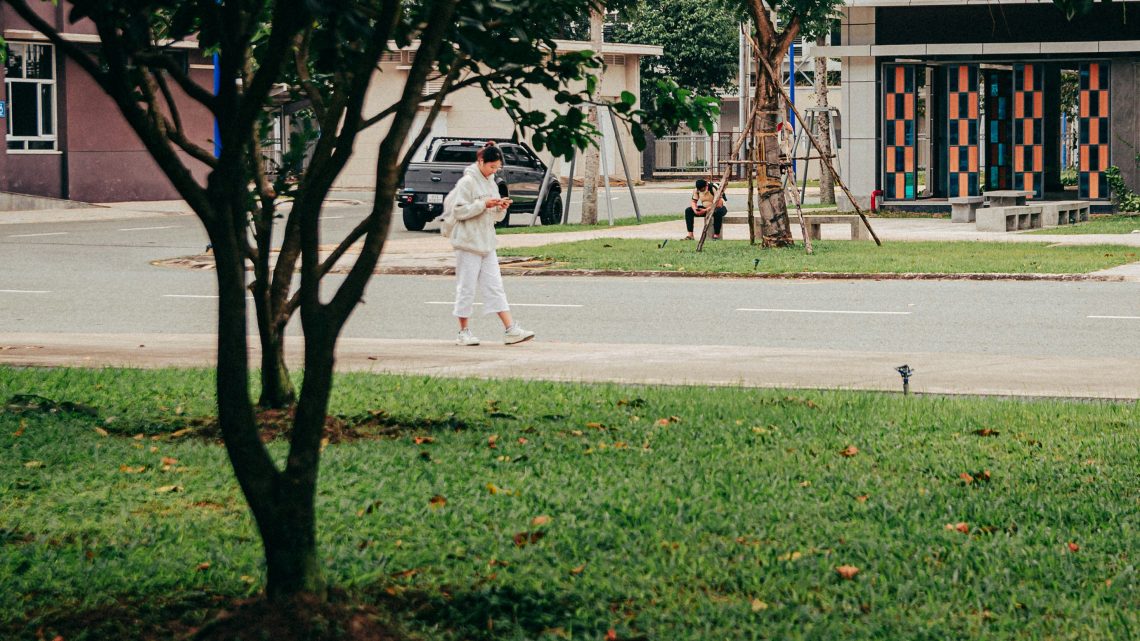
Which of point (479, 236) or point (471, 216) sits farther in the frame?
point (479, 236)

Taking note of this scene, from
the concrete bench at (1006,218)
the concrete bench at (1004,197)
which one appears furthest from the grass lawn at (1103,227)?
the concrete bench at (1004,197)

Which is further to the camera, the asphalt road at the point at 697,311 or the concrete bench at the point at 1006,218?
the concrete bench at the point at 1006,218

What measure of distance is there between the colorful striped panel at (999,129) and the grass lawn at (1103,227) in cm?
337

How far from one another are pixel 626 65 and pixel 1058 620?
51.6m

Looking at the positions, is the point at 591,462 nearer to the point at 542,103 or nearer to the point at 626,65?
the point at 542,103

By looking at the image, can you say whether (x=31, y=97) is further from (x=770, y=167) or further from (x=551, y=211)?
(x=770, y=167)

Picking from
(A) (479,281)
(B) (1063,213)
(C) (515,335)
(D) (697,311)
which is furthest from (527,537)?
(B) (1063,213)

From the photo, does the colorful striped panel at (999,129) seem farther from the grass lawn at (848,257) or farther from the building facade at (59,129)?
the building facade at (59,129)

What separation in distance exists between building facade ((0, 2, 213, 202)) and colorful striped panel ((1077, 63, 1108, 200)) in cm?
2057

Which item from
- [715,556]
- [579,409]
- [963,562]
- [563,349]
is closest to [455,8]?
[715,556]

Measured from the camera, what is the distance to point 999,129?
33.2m

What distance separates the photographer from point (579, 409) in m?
8.72

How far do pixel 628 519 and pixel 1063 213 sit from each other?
24855 millimetres

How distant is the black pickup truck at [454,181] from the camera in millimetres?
29797
